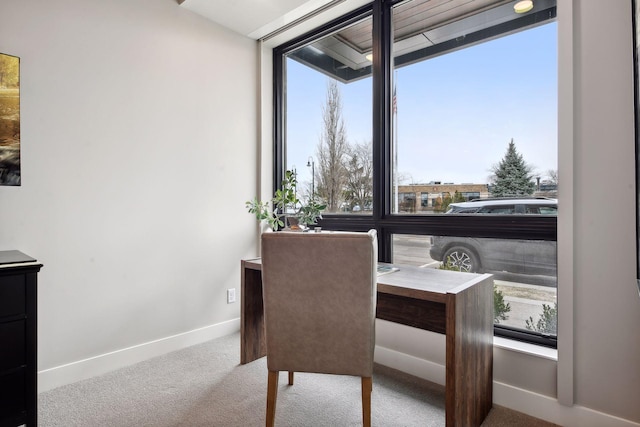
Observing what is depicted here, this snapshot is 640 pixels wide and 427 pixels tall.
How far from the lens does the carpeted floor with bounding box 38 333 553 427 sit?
5.53 feet

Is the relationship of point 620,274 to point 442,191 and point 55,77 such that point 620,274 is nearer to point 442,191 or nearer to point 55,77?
point 442,191

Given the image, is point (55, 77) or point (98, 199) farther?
point (98, 199)

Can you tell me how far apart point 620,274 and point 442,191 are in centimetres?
96

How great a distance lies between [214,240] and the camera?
277 cm

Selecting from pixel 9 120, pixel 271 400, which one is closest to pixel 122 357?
pixel 271 400

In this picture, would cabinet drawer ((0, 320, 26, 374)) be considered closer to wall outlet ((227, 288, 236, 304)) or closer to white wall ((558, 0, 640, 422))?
wall outlet ((227, 288, 236, 304))

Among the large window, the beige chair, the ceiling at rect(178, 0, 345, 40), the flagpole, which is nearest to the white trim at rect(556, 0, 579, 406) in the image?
the large window

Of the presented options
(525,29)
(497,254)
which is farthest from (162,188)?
(525,29)

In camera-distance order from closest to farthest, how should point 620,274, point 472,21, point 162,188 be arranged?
point 620,274 < point 472,21 < point 162,188

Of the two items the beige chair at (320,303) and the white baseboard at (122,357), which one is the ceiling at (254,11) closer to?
the beige chair at (320,303)

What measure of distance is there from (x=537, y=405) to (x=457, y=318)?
714 mm

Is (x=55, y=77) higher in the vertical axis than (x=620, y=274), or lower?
higher

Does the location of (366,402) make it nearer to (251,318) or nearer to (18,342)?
(251,318)

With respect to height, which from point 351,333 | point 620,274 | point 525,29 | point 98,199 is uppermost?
point 525,29
